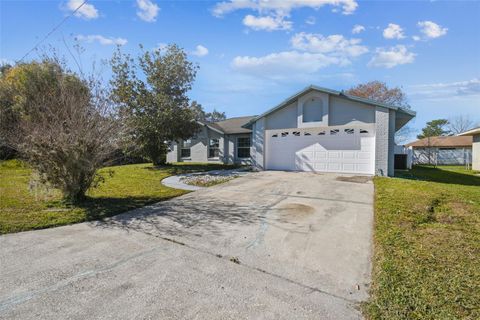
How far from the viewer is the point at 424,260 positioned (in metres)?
3.46

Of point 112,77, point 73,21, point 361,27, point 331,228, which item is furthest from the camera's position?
point 112,77

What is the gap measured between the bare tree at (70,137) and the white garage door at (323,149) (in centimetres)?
997

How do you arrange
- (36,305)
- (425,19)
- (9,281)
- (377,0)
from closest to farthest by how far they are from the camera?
1. (36,305)
2. (9,281)
3. (377,0)
4. (425,19)

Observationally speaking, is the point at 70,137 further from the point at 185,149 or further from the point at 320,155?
the point at 185,149

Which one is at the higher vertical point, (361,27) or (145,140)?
(361,27)

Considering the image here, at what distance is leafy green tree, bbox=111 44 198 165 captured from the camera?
14.6m

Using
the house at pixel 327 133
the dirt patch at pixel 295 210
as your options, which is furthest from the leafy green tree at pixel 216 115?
the dirt patch at pixel 295 210

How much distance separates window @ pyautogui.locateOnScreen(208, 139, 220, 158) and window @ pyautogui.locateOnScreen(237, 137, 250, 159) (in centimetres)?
210

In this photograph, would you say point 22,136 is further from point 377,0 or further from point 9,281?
point 377,0

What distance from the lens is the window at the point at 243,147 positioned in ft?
64.6

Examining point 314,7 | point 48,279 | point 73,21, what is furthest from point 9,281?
point 314,7

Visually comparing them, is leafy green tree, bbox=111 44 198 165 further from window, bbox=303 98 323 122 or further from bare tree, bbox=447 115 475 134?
bare tree, bbox=447 115 475 134

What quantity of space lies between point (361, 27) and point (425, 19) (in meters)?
2.36

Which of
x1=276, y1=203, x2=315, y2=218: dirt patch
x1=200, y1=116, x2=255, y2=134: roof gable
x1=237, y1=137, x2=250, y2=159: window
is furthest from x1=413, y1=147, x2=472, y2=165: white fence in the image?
x1=276, y1=203, x2=315, y2=218: dirt patch
